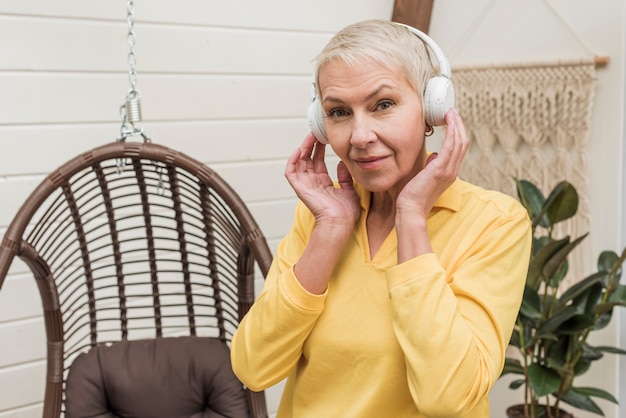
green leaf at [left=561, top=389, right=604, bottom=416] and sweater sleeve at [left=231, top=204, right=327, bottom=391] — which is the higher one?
sweater sleeve at [left=231, top=204, right=327, bottom=391]

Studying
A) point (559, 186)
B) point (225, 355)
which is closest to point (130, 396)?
point (225, 355)

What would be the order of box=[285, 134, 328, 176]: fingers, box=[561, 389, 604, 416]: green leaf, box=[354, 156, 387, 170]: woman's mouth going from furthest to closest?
box=[561, 389, 604, 416]: green leaf → box=[285, 134, 328, 176]: fingers → box=[354, 156, 387, 170]: woman's mouth

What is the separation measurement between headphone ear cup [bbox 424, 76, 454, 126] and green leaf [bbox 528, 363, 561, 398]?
3.47 ft

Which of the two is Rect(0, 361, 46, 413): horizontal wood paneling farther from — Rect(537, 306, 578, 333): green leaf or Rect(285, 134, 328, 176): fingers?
Rect(537, 306, 578, 333): green leaf

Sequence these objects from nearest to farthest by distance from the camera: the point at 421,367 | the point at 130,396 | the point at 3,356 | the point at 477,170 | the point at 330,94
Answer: the point at 421,367, the point at 330,94, the point at 130,396, the point at 3,356, the point at 477,170

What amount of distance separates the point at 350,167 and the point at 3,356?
144 cm

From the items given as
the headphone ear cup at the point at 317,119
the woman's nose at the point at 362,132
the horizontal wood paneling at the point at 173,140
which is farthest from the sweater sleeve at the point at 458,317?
the horizontal wood paneling at the point at 173,140

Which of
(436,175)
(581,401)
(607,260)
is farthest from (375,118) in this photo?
(581,401)

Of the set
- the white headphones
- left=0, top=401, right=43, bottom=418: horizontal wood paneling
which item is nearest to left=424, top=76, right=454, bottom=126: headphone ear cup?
the white headphones

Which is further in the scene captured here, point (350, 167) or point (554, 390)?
point (554, 390)

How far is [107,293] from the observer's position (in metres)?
2.54

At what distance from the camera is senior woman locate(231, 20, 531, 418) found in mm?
1288

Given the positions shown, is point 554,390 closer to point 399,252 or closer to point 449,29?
point 399,252

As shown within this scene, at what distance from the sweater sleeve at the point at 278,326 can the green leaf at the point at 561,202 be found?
3.01 feet
